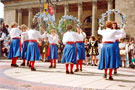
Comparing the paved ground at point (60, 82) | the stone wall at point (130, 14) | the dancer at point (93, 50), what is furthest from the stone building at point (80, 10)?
the paved ground at point (60, 82)

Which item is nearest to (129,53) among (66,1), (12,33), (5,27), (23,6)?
(12,33)

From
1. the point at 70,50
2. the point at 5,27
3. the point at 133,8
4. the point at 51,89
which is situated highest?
the point at 133,8

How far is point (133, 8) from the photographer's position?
26984mm

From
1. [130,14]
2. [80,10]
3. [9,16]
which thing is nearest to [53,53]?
[130,14]

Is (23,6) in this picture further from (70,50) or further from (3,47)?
(70,50)

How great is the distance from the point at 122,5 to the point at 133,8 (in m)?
1.69

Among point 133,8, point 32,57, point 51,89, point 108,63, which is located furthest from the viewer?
point 133,8

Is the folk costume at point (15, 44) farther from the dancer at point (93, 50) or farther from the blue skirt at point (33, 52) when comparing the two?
the dancer at point (93, 50)

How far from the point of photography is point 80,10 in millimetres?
35625

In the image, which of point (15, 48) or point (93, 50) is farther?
point (93, 50)

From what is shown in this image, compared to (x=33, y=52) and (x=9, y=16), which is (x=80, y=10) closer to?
(x=9, y=16)

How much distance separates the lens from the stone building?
2745 cm

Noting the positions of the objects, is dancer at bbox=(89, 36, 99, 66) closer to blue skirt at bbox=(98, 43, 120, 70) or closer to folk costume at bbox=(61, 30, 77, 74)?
folk costume at bbox=(61, 30, 77, 74)

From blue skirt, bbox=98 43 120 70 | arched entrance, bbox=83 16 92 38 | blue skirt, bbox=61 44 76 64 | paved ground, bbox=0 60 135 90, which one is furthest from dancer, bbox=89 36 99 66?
arched entrance, bbox=83 16 92 38
